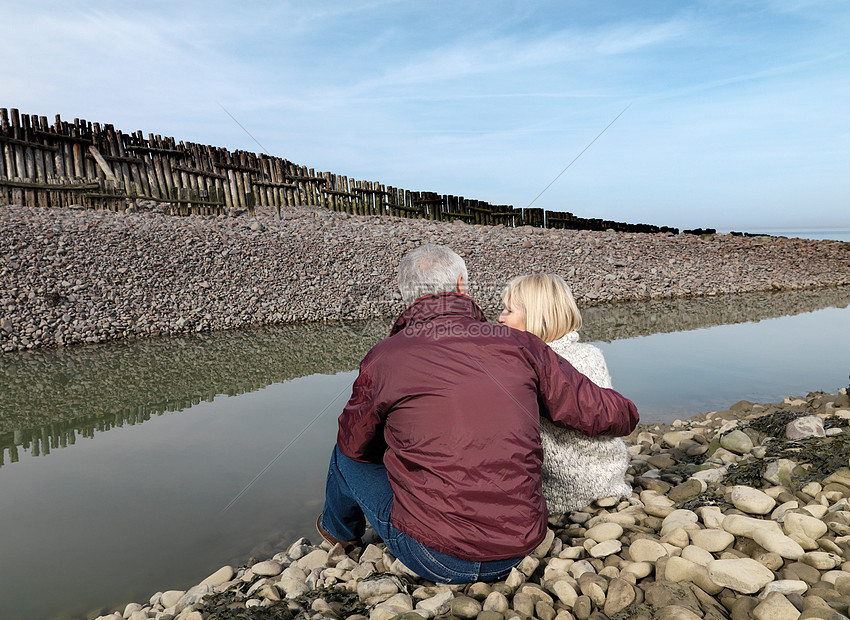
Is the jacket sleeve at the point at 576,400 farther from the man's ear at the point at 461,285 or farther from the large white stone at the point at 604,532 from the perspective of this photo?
the large white stone at the point at 604,532

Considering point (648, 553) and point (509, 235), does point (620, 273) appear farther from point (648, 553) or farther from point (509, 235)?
point (648, 553)

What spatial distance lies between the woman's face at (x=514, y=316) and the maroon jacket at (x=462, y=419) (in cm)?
41

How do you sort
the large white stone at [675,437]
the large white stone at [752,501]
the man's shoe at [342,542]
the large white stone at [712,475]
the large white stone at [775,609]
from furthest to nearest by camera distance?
1. the large white stone at [675,437]
2. the large white stone at [712,475]
3. the man's shoe at [342,542]
4. the large white stone at [752,501]
5. the large white stone at [775,609]

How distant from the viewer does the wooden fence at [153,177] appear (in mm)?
13781

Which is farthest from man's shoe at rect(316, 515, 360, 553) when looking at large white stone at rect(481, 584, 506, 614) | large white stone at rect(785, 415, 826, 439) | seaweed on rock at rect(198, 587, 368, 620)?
large white stone at rect(785, 415, 826, 439)

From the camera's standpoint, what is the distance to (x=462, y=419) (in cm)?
212

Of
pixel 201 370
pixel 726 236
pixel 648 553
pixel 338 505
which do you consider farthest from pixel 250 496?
pixel 726 236

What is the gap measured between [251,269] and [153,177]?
557 centimetres

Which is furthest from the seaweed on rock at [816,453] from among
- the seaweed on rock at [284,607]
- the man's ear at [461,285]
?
the seaweed on rock at [284,607]

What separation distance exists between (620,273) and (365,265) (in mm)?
7721

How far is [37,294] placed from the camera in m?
9.96

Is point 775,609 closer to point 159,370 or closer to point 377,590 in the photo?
point 377,590

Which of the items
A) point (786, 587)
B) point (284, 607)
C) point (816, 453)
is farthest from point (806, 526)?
point (284, 607)

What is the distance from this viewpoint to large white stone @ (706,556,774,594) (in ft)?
7.08
